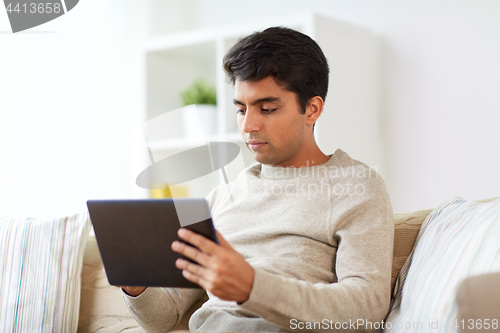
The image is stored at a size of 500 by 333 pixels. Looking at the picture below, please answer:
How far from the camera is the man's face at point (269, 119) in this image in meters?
1.12

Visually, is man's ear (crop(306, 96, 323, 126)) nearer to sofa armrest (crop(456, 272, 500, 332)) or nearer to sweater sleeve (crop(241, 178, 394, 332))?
sweater sleeve (crop(241, 178, 394, 332))

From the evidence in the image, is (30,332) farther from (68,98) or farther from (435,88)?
(435,88)

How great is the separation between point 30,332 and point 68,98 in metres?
1.27

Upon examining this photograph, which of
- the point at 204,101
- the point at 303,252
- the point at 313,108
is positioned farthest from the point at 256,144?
the point at 204,101

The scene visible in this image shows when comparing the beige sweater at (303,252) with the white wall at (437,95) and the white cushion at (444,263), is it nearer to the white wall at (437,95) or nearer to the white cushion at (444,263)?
the white cushion at (444,263)

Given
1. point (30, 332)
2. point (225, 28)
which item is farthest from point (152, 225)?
point (225, 28)

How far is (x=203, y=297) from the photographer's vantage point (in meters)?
1.27

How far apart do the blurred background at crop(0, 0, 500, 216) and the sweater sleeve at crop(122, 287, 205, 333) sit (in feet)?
2.28

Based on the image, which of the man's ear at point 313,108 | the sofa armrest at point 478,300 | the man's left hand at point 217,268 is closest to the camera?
the sofa armrest at point 478,300

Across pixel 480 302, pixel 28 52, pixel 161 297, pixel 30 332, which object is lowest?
pixel 30 332

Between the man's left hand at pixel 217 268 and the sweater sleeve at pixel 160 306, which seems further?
the sweater sleeve at pixel 160 306

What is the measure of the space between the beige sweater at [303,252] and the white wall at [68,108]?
1.21 metres

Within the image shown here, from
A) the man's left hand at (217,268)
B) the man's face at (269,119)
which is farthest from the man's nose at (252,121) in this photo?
the man's left hand at (217,268)

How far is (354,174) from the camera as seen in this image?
1093mm
